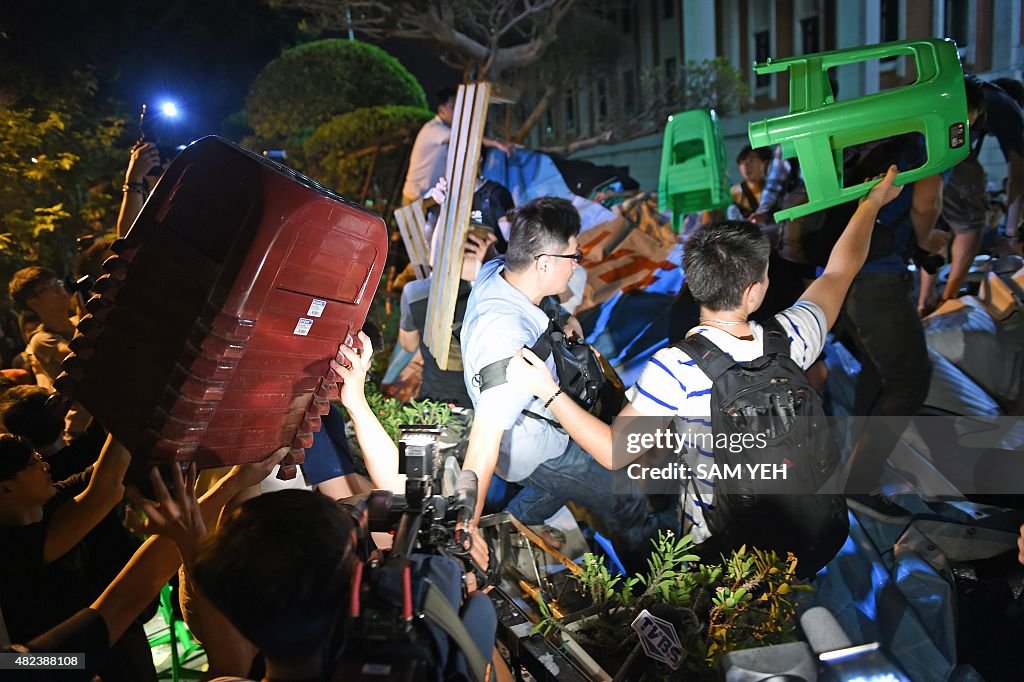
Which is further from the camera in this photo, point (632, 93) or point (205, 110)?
point (632, 93)

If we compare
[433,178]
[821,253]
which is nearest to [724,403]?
[821,253]

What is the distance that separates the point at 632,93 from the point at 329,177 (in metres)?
6.13

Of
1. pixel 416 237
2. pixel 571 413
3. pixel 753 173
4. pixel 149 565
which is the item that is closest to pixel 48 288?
pixel 416 237

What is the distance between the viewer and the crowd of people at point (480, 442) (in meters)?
1.31

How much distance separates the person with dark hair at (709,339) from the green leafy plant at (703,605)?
0.54 feet

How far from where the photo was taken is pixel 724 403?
7.22ft

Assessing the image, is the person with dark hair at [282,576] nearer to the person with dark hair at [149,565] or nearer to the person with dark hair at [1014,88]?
the person with dark hair at [149,565]

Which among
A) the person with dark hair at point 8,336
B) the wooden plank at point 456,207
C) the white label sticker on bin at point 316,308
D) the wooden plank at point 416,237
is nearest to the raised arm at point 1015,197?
the wooden plank at point 456,207

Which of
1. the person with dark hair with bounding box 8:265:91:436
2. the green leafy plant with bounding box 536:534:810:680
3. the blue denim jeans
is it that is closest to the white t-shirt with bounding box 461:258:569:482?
the blue denim jeans

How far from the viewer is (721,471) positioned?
2303 mm

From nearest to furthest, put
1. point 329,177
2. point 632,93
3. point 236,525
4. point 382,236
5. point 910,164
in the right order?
point 236,525 → point 382,236 → point 910,164 → point 329,177 → point 632,93

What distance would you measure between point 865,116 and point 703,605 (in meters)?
1.93

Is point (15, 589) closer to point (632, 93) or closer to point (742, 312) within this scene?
point (742, 312)

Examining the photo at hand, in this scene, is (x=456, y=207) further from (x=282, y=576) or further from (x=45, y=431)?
(x=282, y=576)
